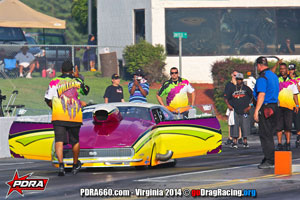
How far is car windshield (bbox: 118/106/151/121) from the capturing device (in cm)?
1497

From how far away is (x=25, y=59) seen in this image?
1133 inches

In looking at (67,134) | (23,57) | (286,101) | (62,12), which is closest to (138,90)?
(286,101)

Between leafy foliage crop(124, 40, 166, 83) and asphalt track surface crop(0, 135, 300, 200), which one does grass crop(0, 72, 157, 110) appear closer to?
leafy foliage crop(124, 40, 166, 83)

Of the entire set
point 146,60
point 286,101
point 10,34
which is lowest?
point 286,101

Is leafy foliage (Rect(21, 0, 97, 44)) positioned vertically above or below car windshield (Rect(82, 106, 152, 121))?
above

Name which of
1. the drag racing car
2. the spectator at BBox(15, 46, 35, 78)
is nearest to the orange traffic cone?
the drag racing car

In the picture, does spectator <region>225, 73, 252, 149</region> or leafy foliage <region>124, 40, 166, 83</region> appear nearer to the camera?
spectator <region>225, 73, 252, 149</region>

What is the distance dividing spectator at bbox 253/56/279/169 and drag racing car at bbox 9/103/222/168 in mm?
1088

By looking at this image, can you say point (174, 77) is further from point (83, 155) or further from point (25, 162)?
point (83, 155)

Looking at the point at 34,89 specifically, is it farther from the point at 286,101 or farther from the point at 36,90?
the point at 286,101

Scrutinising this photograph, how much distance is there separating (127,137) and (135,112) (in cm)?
131

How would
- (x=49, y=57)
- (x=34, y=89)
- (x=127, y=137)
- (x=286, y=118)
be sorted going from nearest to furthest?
(x=127, y=137) → (x=286, y=118) → (x=49, y=57) → (x=34, y=89)

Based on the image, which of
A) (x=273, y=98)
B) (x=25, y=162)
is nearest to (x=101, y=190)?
→ (x=273, y=98)

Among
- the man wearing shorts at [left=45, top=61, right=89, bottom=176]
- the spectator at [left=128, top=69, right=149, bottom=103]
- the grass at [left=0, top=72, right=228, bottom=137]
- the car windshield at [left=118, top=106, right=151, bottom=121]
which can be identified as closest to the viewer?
the man wearing shorts at [left=45, top=61, right=89, bottom=176]
